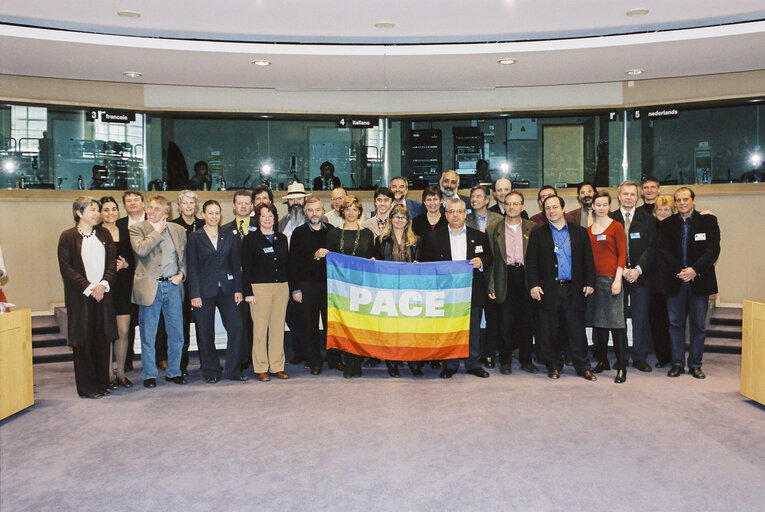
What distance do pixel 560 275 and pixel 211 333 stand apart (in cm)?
314

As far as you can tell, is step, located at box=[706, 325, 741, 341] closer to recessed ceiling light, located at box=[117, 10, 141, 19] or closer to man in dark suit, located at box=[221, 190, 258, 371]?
man in dark suit, located at box=[221, 190, 258, 371]

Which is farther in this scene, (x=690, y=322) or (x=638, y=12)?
(x=638, y=12)

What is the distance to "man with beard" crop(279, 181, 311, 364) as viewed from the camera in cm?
646

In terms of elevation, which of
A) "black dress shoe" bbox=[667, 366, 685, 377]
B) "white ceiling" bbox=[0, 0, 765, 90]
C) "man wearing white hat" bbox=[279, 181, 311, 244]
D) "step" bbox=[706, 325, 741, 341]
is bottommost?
"black dress shoe" bbox=[667, 366, 685, 377]

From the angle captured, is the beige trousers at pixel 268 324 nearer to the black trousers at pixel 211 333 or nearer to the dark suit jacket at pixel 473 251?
the black trousers at pixel 211 333

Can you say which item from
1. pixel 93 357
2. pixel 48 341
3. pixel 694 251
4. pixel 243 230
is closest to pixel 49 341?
pixel 48 341

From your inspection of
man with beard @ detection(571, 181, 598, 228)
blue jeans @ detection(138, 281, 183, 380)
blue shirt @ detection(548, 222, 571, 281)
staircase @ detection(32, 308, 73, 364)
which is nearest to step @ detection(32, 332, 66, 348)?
staircase @ detection(32, 308, 73, 364)

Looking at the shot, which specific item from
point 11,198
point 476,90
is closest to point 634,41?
point 476,90

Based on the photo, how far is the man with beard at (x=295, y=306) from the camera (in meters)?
6.46

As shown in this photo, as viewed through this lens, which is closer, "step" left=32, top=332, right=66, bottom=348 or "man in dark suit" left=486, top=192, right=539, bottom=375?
"man in dark suit" left=486, top=192, right=539, bottom=375

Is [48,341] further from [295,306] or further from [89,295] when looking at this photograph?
[295,306]

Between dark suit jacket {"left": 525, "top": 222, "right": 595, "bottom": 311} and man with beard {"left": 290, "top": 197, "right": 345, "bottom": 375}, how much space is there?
189cm

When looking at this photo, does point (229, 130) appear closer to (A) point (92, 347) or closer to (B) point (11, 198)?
(B) point (11, 198)

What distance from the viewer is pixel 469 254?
5855 millimetres
